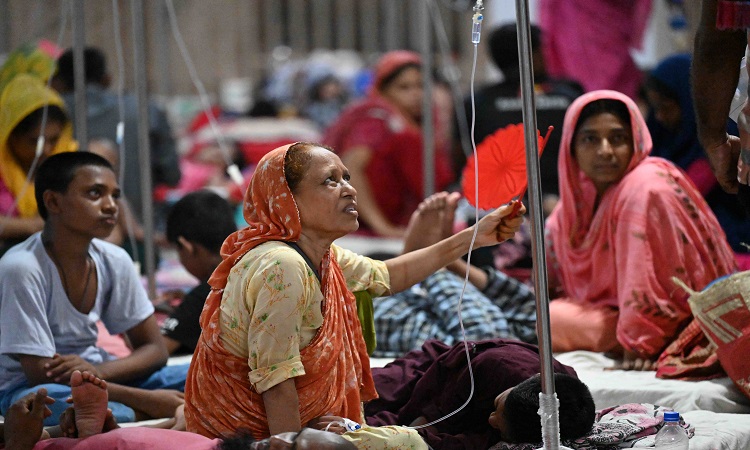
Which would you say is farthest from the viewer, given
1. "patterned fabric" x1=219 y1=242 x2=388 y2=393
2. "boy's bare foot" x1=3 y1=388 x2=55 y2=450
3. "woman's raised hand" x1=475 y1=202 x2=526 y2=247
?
"woman's raised hand" x1=475 y1=202 x2=526 y2=247

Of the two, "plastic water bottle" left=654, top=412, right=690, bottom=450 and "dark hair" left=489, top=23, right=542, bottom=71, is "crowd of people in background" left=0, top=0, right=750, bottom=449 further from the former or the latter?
"plastic water bottle" left=654, top=412, right=690, bottom=450

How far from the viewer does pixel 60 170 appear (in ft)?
13.1

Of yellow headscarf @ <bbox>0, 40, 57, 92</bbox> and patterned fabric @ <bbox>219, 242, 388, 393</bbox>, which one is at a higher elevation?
yellow headscarf @ <bbox>0, 40, 57, 92</bbox>

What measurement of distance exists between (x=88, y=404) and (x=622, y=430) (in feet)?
5.07

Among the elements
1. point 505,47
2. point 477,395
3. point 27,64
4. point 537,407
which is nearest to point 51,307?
point 477,395

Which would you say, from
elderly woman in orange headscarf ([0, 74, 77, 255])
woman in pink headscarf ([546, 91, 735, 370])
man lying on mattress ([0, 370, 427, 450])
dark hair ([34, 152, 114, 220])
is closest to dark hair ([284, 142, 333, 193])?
man lying on mattress ([0, 370, 427, 450])

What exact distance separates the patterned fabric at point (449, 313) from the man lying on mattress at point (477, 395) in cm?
65

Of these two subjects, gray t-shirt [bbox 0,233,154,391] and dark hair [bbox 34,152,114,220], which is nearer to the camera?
gray t-shirt [bbox 0,233,154,391]

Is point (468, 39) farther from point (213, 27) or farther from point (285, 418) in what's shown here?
point (285, 418)

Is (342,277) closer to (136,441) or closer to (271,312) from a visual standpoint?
(271,312)

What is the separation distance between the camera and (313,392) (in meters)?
3.12

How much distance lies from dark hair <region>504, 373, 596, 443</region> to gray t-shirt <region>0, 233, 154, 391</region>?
1.51 metres

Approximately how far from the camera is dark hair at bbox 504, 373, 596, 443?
128 inches

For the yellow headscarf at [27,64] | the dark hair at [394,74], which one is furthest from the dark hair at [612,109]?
the dark hair at [394,74]
